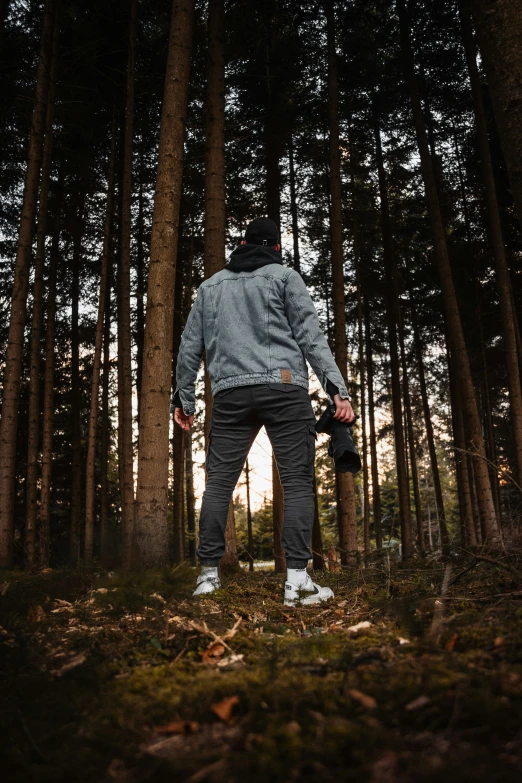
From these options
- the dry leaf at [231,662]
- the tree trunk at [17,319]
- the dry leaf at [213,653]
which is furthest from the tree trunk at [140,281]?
the dry leaf at [231,662]

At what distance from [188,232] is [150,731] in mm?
14950

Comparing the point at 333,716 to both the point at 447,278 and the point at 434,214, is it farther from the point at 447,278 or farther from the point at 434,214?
the point at 434,214

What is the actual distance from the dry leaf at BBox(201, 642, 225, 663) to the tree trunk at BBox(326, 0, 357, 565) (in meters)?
5.45

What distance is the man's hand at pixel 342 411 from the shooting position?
334 cm

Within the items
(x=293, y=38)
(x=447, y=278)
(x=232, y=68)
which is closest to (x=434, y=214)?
(x=447, y=278)

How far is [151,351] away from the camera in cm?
473

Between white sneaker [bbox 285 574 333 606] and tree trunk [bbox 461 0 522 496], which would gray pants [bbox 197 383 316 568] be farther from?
tree trunk [bbox 461 0 522 496]

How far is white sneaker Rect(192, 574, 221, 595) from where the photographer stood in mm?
3324

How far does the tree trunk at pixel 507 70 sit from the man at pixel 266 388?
1.63 meters

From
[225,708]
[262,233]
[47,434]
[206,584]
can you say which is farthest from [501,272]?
[225,708]

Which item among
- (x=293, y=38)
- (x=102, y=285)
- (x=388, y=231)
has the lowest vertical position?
(x=102, y=285)

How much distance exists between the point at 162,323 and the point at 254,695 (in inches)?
148

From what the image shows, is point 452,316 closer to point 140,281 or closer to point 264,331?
point 264,331

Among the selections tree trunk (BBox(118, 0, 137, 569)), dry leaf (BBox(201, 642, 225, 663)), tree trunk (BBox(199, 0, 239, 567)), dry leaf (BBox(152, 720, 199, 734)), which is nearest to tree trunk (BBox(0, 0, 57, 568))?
tree trunk (BBox(118, 0, 137, 569))
